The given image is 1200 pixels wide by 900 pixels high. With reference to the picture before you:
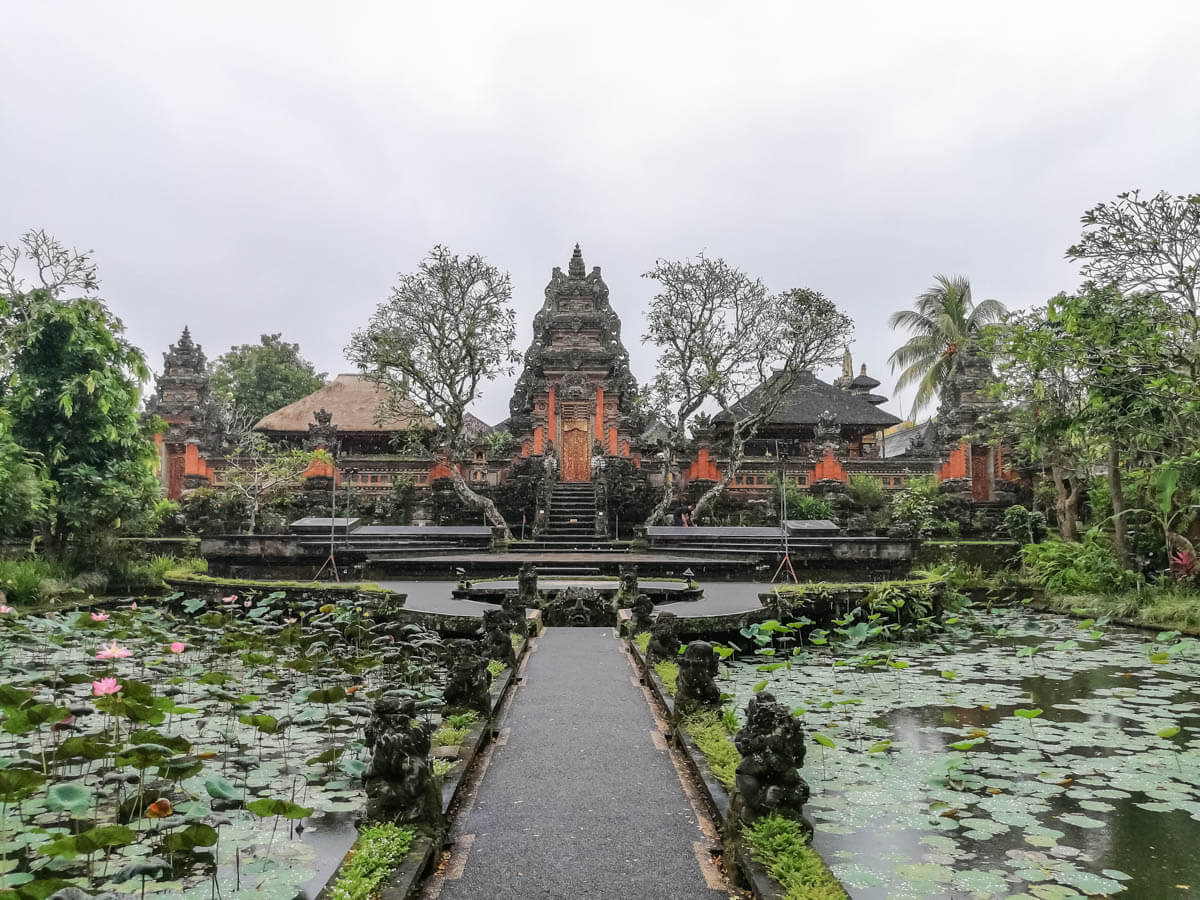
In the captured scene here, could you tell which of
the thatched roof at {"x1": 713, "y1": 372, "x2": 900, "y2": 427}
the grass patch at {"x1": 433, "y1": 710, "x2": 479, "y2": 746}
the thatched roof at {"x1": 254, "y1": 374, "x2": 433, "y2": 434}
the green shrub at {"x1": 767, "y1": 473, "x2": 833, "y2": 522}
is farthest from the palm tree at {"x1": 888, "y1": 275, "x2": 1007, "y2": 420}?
the grass patch at {"x1": 433, "y1": 710, "x2": 479, "y2": 746}

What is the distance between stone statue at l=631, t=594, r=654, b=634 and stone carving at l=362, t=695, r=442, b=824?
521cm

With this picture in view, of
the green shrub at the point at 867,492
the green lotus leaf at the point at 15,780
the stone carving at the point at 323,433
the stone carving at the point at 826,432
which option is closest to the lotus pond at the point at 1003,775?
the green lotus leaf at the point at 15,780

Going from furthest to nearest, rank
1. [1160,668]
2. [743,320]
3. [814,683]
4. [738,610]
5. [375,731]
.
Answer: [743,320]
[738,610]
[1160,668]
[814,683]
[375,731]

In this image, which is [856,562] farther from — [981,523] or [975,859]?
[975,859]

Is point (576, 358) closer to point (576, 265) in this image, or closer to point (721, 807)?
point (576, 265)

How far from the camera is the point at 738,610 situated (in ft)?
29.4

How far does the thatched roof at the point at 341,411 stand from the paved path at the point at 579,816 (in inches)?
823

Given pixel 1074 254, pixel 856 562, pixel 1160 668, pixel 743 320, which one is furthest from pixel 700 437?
pixel 1160 668

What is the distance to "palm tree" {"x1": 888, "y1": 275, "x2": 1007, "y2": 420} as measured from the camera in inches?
1145

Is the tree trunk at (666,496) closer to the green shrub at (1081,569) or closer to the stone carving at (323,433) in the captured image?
the green shrub at (1081,569)

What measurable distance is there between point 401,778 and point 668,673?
3469mm

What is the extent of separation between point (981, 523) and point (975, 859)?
18.0m

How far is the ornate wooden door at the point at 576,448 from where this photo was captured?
22.9 metres

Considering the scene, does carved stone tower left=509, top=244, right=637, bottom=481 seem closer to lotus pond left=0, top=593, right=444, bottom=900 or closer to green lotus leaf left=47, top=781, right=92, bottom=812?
lotus pond left=0, top=593, right=444, bottom=900
